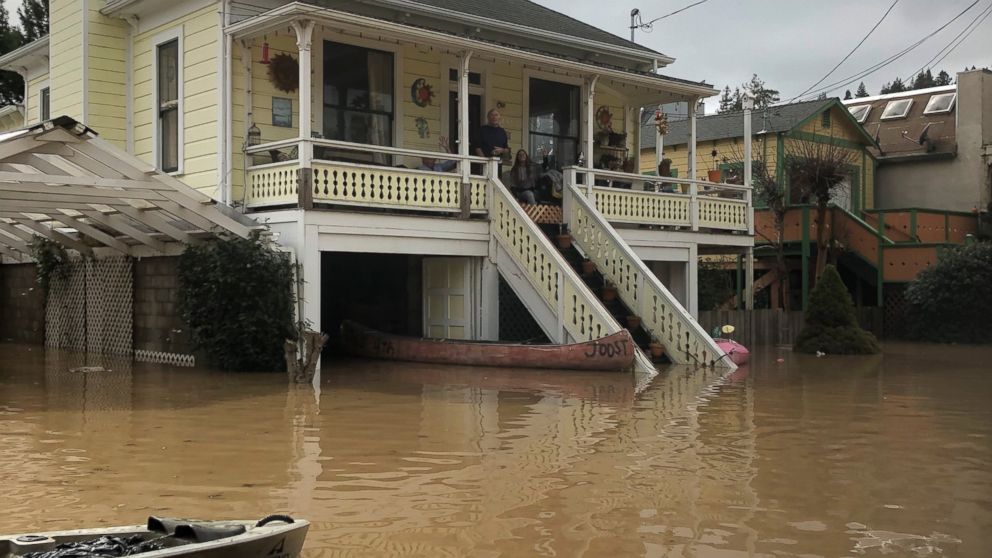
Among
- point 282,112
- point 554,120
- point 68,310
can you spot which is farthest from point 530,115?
point 68,310

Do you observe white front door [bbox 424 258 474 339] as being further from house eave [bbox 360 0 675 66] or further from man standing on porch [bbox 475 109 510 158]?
house eave [bbox 360 0 675 66]

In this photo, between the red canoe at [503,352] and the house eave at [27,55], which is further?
the house eave at [27,55]

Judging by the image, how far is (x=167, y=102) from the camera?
725 inches

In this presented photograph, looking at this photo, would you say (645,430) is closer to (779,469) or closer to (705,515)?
(779,469)

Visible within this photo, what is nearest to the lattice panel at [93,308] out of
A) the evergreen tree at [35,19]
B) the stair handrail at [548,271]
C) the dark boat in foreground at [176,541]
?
the stair handrail at [548,271]

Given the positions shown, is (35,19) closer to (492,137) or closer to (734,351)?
(492,137)

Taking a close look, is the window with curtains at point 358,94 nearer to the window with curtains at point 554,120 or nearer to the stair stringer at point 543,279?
the stair stringer at point 543,279

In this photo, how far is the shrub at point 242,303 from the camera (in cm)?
1485

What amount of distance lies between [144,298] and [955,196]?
2409 centimetres

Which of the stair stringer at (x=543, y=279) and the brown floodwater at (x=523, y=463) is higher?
the stair stringer at (x=543, y=279)

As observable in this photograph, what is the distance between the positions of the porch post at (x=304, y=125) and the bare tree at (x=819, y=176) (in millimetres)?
14333

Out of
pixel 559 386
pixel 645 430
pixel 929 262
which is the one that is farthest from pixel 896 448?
pixel 929 262

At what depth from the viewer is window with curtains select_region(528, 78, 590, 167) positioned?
2148cm

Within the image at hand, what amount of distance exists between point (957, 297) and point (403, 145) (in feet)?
43.6
